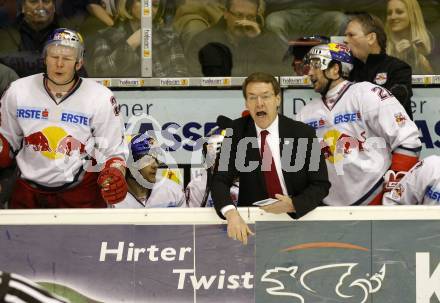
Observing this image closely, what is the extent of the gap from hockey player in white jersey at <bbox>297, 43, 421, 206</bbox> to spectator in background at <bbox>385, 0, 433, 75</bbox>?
704 mm

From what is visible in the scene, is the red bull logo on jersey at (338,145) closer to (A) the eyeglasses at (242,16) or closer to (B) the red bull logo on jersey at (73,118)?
(A) the eyeglasses at (242,16)

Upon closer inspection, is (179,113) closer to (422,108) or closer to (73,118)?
(73,118)

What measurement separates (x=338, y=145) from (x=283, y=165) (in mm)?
1121

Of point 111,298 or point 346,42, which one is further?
point 346,42

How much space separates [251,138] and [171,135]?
177cm

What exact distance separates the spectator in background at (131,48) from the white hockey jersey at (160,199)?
0.93 metres

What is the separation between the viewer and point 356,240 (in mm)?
4258

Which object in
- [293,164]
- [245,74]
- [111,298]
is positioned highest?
[245,74]

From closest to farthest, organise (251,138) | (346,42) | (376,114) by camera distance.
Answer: (251,138) < (376,114) < (346,42)

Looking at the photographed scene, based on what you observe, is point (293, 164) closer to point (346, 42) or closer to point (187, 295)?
point (187, 295)

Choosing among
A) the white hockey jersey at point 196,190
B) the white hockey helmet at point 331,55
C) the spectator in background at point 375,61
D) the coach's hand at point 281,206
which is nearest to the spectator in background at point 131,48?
the white hockey jersey at point 196,190

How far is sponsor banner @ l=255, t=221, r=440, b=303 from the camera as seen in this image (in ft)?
13.9

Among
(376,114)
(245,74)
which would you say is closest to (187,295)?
(376,114)

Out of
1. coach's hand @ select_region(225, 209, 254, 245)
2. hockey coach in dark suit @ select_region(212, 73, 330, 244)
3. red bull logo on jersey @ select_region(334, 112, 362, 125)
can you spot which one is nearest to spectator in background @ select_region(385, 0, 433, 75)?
red bull logo on jersey @ select_region(334, 112, 362, 125)
